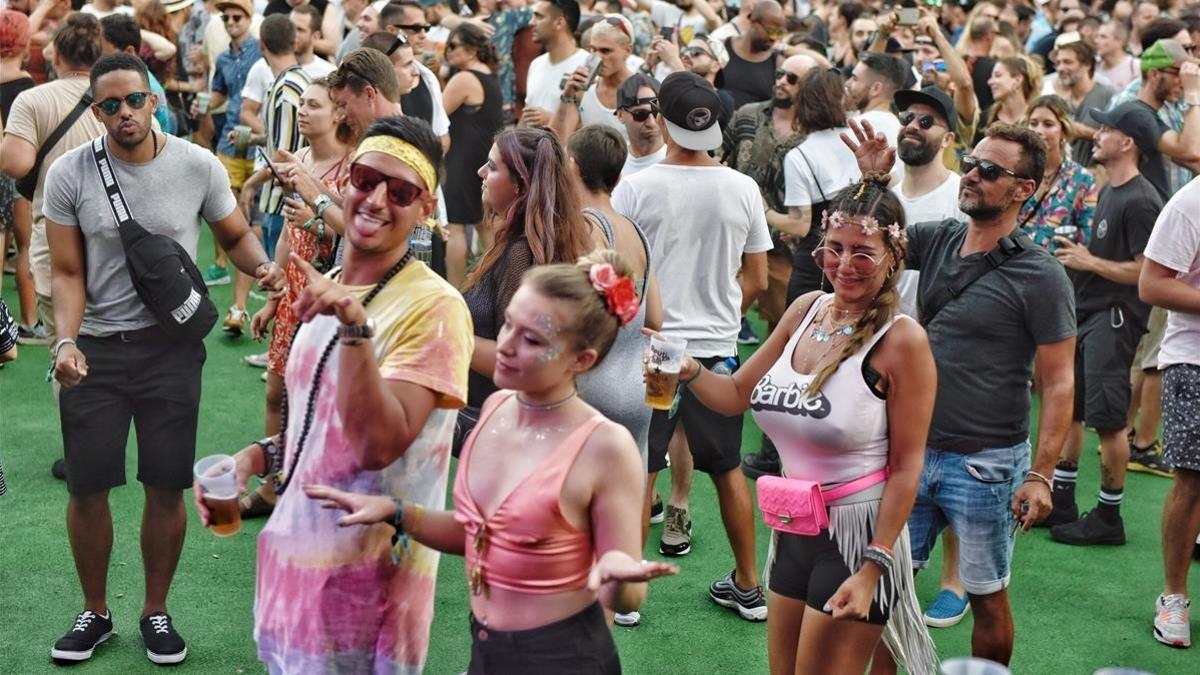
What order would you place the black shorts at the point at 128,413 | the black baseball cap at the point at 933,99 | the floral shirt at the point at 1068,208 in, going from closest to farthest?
the black shorts at the point at 128,413
the black baseball cap at the point at 933,99
the floral shirt at the point at 1068,208

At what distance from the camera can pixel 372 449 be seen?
9.56ft

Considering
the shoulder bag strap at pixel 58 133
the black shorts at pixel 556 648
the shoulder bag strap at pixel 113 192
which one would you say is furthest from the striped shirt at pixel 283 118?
the black shorts at pixel 556 648

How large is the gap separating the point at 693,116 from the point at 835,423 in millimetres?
2357

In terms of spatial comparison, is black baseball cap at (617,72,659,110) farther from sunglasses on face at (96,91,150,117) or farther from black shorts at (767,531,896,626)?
black shorts at (767,531,896,626)

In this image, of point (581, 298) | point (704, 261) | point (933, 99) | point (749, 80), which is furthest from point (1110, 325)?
point (581, 298)

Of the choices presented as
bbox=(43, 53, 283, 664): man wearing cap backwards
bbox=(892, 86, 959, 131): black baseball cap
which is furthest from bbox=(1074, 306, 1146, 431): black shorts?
bbox=(43, 53, 283, 664): man wearing cap backwards

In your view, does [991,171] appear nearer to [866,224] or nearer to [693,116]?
[866,224]

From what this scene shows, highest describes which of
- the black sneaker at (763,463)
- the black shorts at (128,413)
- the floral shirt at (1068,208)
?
the floral shirt at (1068,208)

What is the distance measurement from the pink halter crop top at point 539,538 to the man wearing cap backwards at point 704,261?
2665mm

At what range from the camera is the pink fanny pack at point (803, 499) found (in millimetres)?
3623

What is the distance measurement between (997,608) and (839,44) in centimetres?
922

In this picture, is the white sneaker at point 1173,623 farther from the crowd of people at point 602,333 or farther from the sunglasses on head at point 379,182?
the sunglasses on head at point 379,182

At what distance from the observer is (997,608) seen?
4406mm

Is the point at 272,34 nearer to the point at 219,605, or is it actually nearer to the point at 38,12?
the point at 38,12
